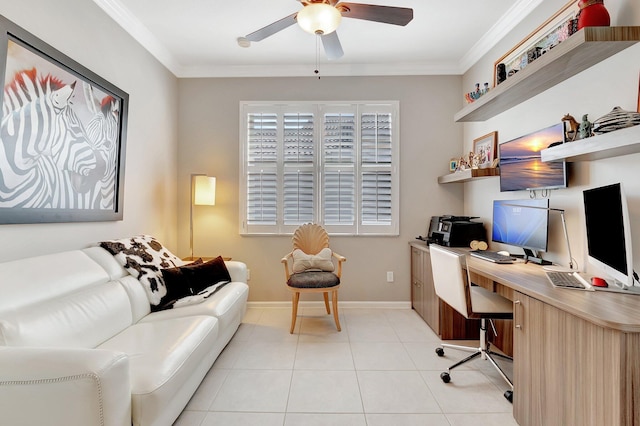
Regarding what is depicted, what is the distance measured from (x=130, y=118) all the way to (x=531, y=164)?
341 cm

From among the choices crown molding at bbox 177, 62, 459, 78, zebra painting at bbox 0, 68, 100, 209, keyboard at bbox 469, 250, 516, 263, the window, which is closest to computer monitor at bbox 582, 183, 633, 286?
keyboard at bbox 469, 250, 516, 263

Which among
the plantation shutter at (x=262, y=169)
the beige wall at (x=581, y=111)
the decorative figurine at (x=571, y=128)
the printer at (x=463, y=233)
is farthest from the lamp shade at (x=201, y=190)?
the decorative figurine at (x=571, y=128)

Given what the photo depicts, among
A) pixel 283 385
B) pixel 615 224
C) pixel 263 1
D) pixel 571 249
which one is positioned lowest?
pixel 283 385

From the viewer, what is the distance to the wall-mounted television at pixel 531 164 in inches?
80.0

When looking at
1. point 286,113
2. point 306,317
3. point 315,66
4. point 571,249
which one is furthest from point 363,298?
point 315,66

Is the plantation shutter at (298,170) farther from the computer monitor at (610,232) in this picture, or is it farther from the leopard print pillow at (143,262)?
the computer monitor at (610,232)

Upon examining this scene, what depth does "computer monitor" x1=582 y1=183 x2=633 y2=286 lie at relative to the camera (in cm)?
132

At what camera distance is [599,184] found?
1803 millimetres

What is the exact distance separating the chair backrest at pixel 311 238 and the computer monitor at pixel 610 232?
2285 millimetres

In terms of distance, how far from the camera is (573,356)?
1277mm

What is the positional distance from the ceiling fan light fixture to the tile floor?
2.36 metres

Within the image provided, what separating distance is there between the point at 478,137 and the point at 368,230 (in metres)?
1.57

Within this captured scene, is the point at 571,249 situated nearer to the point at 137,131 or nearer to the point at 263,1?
the point at 263,1

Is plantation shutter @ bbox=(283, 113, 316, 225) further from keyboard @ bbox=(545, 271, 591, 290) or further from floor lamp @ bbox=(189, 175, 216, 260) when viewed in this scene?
keyboard @ bbox=(545, 271, 591, 290)
